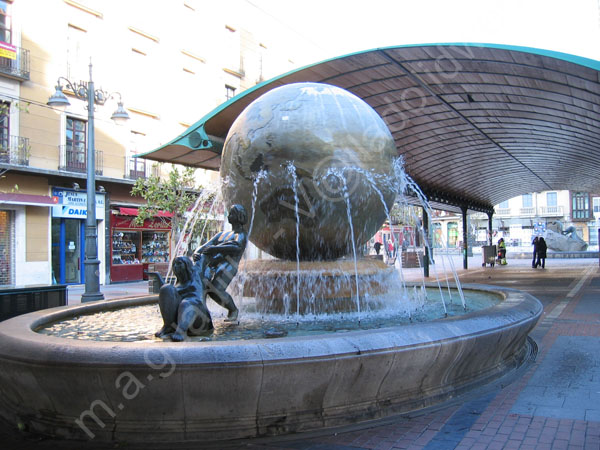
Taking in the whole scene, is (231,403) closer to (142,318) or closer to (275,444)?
(275,444)

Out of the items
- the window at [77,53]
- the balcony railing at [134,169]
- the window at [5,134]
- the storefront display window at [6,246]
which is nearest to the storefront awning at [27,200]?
the storefront display window at [6,246]

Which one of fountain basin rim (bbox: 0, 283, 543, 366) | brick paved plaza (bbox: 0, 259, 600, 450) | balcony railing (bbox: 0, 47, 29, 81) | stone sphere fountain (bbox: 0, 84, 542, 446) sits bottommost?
brick paved plaza (bbox: 0, 259, 600, 450)

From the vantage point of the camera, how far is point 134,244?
26500 millimetres

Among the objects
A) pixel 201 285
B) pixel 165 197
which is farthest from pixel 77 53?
pixel 201 285

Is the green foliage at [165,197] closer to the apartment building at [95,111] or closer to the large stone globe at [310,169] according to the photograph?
the apartment building at [95,111]

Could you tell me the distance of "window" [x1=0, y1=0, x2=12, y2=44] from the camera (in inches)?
811

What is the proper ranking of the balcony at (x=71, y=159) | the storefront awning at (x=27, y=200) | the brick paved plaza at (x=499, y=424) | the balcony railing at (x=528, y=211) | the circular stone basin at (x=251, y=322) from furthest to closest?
the balcony railing at (x=528, y=211) < the balcony at (x=71, y=159) < the storefront awning at (x=27, y=200) < the circular stone basin at (x=251, y=322) < the brick paved plaza at (x=499, y=424)

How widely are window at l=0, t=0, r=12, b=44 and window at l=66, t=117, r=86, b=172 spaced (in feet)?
13.2

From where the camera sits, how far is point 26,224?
837 inches

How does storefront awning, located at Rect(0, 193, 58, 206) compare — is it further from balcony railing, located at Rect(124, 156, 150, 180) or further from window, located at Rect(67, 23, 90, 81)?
window, located at Rect(67, 23, 90, 81)

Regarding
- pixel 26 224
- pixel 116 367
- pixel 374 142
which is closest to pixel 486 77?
pixel 374 142

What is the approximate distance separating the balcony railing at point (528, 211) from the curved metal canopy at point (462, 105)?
5115 cm

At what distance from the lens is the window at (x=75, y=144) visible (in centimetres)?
2289

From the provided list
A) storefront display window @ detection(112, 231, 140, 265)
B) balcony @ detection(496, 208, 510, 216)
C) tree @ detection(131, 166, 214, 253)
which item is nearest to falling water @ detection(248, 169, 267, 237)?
tree @ detection(131, 166, 214, 253)
